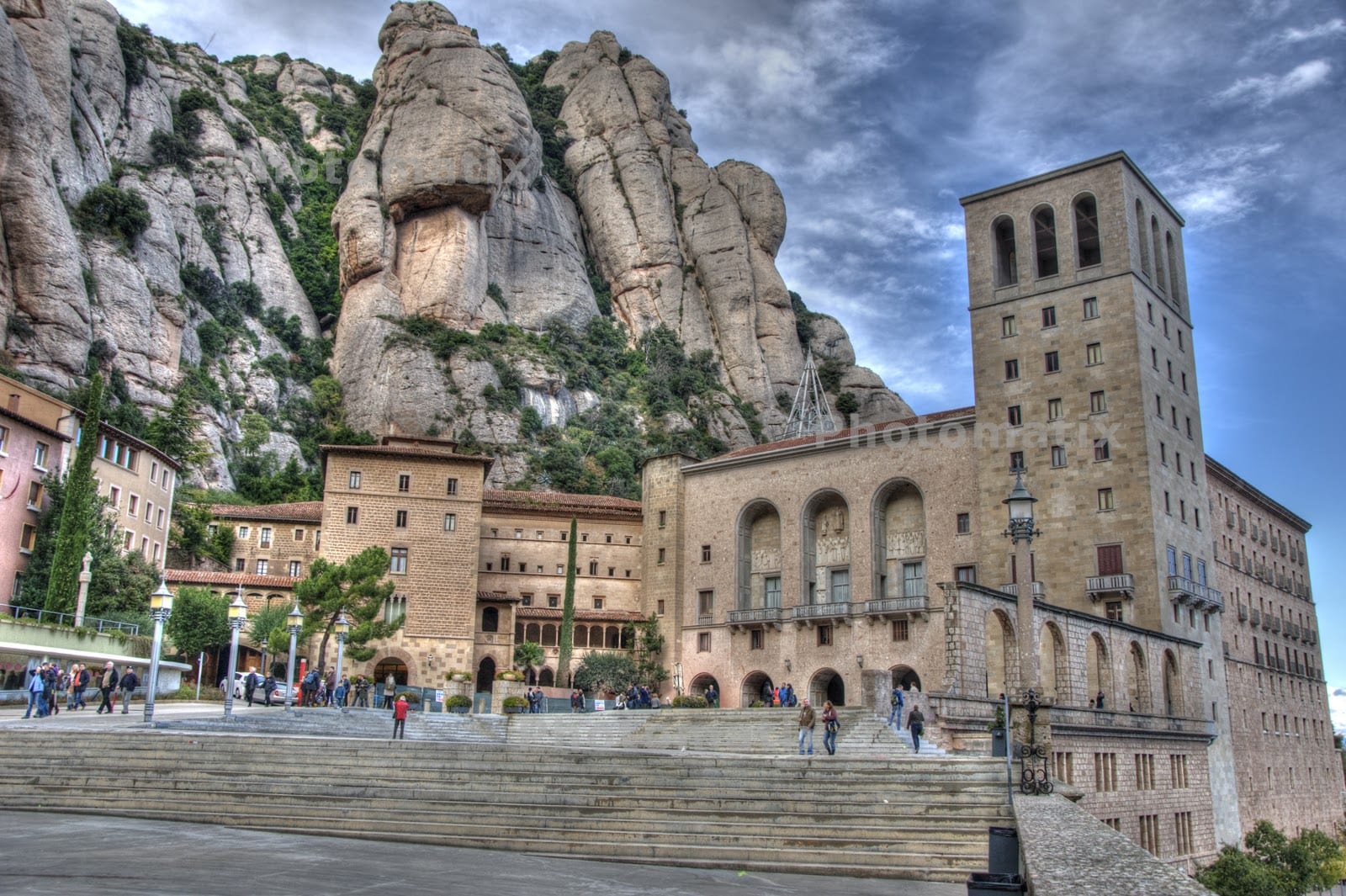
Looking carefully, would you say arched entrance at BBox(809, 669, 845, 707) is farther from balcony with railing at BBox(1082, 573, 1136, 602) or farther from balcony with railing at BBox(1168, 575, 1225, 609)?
balcony with railing at BBox(1168, 575, 1225, 609)

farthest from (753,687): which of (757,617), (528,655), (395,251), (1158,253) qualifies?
(395,251)

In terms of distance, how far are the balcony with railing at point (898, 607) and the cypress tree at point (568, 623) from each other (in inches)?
563

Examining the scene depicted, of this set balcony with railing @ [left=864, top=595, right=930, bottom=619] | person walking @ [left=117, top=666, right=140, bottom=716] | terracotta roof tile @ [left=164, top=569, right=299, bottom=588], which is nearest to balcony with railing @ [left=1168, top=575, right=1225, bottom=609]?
balcony with railing @ [left=864, top=595, right=930, bottom=619]

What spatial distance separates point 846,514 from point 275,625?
2459 centimetres

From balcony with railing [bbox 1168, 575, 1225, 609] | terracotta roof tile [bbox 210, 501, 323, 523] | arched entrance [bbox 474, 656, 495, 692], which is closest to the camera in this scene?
balcony with railing [bbox 1168, 575, 1225, 609]

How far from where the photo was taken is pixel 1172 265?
49.1 metres

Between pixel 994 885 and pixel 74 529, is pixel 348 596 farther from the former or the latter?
pixel 994 885

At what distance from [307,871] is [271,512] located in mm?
47643

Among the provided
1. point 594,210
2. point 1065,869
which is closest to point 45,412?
point 1065,869

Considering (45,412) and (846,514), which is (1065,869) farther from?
(45,412)

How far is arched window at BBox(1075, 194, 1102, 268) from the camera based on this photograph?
4609 cm

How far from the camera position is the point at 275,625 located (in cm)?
4578

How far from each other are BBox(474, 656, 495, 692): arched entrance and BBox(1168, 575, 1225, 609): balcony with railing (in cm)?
2983

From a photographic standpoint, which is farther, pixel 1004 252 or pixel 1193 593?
pixel 1004 252
